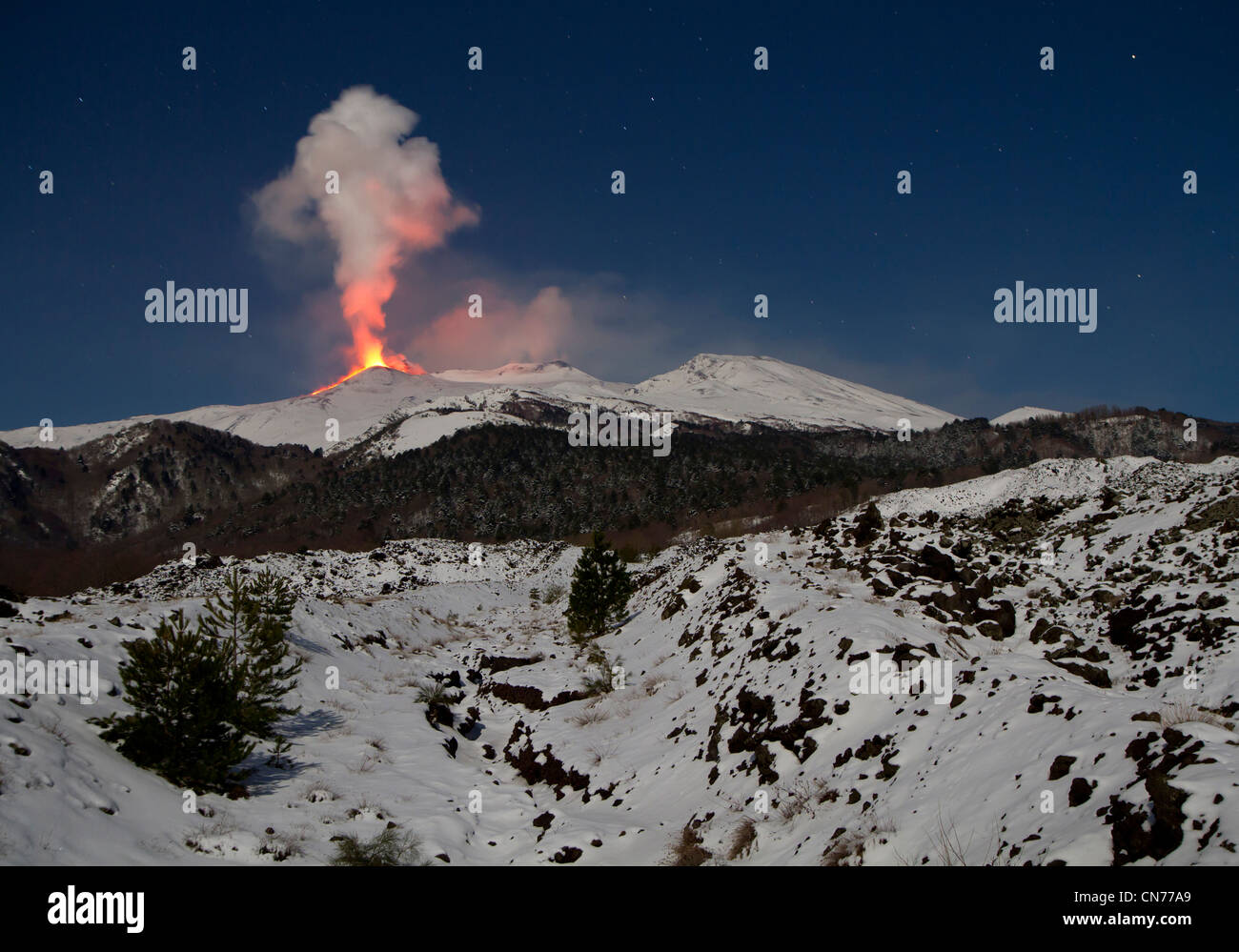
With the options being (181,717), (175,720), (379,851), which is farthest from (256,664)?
(379,851)

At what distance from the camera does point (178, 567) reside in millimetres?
50094

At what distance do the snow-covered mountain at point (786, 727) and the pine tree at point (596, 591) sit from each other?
123cm

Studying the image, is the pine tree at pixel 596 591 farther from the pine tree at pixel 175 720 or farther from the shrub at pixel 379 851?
the shrub at pixel 379 851

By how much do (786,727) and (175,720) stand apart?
1191cm

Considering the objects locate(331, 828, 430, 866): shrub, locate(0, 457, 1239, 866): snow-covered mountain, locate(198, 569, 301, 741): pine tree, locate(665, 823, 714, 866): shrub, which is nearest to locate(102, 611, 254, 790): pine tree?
locate(0, 457, 1239, 866): snow-covered mountain

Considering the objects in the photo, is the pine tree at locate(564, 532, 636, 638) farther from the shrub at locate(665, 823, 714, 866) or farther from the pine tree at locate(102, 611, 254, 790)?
the shrub at locate(665, 823, 714, 866)

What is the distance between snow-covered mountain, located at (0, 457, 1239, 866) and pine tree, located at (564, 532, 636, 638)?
1230 millimetres

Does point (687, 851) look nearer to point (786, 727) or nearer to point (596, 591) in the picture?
point (786, 727)

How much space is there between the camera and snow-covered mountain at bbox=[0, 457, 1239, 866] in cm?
729

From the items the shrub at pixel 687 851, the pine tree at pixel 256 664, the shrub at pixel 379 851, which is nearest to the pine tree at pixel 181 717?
the pine tree at pixel 256 664

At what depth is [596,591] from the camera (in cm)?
3025
